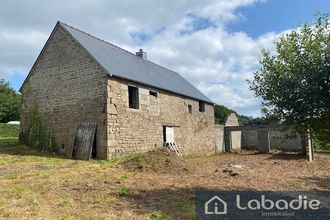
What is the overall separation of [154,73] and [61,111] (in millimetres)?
7445

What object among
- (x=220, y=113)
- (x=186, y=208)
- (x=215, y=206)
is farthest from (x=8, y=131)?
(x=215, y=206)

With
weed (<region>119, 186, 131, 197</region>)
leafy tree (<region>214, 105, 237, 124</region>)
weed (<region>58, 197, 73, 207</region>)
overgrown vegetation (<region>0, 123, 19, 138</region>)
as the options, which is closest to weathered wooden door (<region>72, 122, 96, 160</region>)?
weed (<region>119, 186, 131, 197</region>)

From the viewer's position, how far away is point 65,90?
1819 centimetres

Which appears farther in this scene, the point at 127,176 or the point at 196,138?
the point at 196,138

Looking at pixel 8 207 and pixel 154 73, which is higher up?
pixel 154 73

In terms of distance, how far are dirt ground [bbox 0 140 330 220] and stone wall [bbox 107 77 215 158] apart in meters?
1.99

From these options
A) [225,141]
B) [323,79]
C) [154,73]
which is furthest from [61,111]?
[225,141]

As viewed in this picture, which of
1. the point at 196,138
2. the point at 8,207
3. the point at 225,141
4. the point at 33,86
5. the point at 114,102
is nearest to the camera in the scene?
the point at 8,207

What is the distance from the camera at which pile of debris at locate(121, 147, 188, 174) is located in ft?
41.1

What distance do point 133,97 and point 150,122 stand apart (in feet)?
5.99

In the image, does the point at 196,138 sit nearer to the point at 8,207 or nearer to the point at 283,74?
the point at 283,74

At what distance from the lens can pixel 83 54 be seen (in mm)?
17547

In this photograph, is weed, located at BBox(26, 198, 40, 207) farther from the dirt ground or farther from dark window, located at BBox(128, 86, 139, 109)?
dark window, located at BBox(128, 86, 139, 109)

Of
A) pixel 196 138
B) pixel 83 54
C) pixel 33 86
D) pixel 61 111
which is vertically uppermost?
pixel 83 54
